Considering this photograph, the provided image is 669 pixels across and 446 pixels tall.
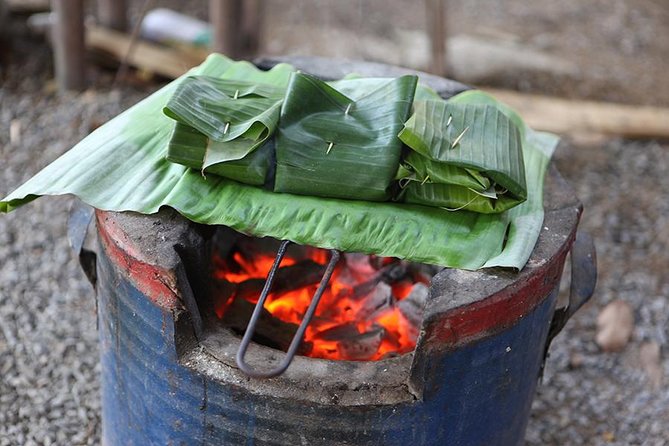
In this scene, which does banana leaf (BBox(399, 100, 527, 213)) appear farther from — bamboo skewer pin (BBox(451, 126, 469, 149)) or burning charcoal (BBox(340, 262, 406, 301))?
burning charcoal (BBox(340, 262, 406, 301))

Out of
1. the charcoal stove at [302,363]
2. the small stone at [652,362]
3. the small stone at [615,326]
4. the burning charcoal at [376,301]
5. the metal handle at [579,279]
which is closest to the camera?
the charcoal stove at [302,363]

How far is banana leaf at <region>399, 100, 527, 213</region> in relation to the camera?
2168 mm

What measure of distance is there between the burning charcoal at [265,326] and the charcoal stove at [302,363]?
0.55 feet

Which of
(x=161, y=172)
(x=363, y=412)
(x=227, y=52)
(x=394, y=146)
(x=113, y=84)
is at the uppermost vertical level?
(x=394, y=146)

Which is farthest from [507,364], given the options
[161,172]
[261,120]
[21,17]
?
[21,17]

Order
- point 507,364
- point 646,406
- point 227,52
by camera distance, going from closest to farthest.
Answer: point 507,364 → point 646,406 → point 227,52

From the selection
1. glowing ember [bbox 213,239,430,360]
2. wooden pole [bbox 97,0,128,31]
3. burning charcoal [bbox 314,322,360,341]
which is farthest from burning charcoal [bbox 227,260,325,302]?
wooden pole [bbox 97,0,128,31]

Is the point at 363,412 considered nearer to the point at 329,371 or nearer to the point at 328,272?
the point at 329,371

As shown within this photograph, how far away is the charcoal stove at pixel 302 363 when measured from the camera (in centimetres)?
196

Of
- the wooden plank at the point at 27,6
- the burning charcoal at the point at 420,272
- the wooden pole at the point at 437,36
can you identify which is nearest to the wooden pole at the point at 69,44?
the wooden plank at the point at 27,6

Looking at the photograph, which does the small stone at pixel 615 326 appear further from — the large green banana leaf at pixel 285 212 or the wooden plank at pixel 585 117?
the large green banana leaf at pixel 285 212

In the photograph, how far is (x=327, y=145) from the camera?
2266 millimetres

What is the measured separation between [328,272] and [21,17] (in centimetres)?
471

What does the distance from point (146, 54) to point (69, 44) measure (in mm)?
500
